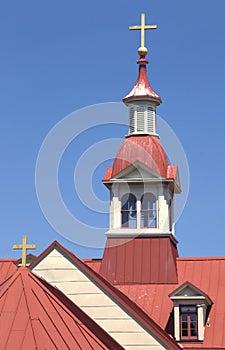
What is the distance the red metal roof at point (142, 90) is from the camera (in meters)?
50.8

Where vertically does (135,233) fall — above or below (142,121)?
below

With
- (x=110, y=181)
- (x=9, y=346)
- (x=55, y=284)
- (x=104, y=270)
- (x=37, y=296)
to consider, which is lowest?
(x=9, y=346)

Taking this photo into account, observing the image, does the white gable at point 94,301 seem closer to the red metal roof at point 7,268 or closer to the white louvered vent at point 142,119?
the red metal roof at point 7,268

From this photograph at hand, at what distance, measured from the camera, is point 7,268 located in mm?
48188

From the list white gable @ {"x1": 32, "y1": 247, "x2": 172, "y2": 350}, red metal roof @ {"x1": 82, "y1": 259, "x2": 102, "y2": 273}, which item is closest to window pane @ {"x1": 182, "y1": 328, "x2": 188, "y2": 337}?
red metal roof @ {"x1": 82, "y1": 259, "x2": 102, "y2": 273}

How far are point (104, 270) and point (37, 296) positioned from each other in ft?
57.6

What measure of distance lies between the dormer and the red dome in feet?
21.9

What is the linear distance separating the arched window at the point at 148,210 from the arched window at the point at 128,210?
1.30 ft

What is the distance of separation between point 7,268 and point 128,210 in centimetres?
617

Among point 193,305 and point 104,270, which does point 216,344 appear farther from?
point 104,270

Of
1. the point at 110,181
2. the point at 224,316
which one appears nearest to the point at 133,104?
the point at 110,181

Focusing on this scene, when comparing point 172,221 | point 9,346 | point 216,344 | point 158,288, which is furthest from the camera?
point 172,221

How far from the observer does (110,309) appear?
3772 centimetres

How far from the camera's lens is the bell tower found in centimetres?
4791
